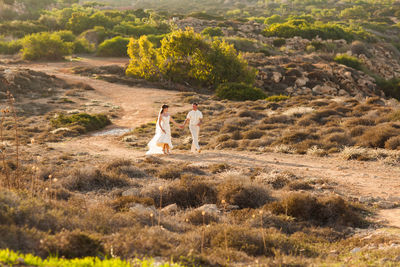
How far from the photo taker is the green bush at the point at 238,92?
29763mm

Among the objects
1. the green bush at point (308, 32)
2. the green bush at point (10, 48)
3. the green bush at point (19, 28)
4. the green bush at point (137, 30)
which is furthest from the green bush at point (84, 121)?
the green bush at point (308, 32)

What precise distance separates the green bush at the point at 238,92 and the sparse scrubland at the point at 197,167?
7.6 inches

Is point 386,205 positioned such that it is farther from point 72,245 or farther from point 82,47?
point 82,47

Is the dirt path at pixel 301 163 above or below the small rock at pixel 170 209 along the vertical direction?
below

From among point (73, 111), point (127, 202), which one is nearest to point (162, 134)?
point (127, 202)

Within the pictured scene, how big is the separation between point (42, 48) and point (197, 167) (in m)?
40.2

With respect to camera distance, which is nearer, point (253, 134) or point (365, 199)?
point (365, 199)

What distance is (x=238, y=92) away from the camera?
29.9m

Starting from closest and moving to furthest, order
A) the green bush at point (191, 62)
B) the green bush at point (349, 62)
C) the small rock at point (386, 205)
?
the small rock at point (386, 205), the green bush at point (191, 62), the green bush at point (349, 62)

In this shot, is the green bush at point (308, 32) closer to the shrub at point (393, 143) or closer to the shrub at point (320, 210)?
the shrub at point (393, 143)

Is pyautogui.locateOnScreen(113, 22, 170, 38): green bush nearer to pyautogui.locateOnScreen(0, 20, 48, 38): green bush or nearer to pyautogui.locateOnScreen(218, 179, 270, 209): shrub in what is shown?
pyautogui.locateOnScreen(0, 20, 48, 38): green bush

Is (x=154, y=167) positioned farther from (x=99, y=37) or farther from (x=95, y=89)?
(x=99, y=37)

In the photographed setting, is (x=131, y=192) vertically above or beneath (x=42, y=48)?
beneath

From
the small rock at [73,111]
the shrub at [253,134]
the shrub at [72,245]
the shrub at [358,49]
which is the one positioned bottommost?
the small rock at [73,111]
